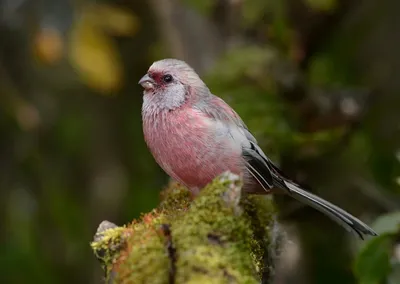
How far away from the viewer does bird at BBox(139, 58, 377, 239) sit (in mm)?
3320

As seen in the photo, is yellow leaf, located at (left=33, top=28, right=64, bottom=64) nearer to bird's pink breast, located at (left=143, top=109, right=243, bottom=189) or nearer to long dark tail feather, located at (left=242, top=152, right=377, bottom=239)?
bird's pink breast, located at (left=143, top=109, right=243, bottom=189)

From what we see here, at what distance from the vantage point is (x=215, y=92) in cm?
507

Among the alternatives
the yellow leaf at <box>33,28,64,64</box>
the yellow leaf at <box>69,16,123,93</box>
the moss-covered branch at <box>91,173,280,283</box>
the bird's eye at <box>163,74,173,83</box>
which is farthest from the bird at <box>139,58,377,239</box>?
the yellow leaf at <box>33,28,64,64</box>

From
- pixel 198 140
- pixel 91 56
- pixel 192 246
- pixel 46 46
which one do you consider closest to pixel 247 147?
pixel 198 140

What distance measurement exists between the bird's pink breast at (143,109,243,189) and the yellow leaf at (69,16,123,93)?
281 centimetres

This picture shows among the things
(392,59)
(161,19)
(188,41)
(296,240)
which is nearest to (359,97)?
(392,59)

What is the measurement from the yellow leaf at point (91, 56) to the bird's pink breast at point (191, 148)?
2.81 metres

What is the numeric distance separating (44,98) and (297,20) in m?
2.87

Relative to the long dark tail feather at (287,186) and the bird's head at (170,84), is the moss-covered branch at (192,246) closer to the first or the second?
the long dark tail feather at (287,186)

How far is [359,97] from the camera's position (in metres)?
5.35

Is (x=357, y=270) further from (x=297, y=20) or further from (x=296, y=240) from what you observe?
(x=297, y=20)

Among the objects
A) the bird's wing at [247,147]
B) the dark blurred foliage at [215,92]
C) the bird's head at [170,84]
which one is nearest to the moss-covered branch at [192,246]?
the bird's wing at [247,147]

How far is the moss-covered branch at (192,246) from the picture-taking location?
2338 mm

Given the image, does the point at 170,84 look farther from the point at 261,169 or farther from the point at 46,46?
the point at 46,46
